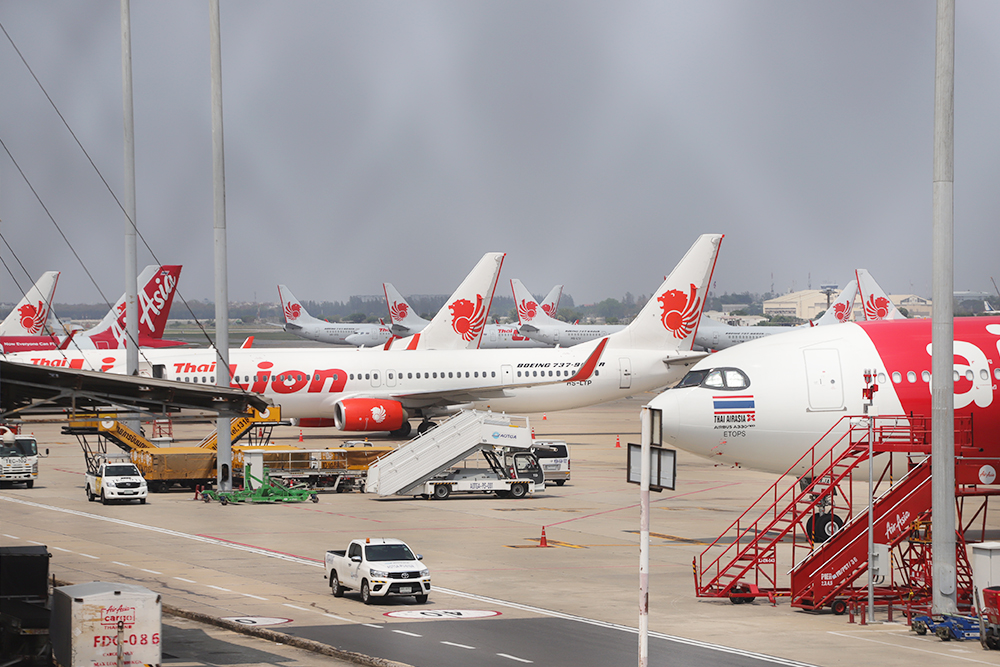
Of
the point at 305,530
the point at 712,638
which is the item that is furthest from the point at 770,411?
the point at 305,530

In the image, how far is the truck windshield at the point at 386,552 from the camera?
28812 mm

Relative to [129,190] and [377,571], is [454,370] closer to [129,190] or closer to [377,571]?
[129,190]

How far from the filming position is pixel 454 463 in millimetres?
49250

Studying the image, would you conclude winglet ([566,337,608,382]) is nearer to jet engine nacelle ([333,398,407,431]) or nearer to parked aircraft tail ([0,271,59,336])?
jet engine nacelle ([333,398,407,431])

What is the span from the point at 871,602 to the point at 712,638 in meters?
4.92

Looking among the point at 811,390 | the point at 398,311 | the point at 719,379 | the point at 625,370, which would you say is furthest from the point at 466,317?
the point at 398,311

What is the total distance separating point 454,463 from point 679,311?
25.3 m

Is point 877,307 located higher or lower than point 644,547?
higher

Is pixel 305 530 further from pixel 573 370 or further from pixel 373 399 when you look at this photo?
pixel 573 370

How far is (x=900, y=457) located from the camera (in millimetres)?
34281

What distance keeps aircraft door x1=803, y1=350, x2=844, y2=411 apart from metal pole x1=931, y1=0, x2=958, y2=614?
8018 millimetres

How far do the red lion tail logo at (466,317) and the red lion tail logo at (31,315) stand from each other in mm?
43948

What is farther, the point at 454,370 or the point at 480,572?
the point at 454,370

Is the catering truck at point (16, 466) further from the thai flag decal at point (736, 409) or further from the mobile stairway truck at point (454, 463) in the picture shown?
the thai flag decal at point (736, 409)
